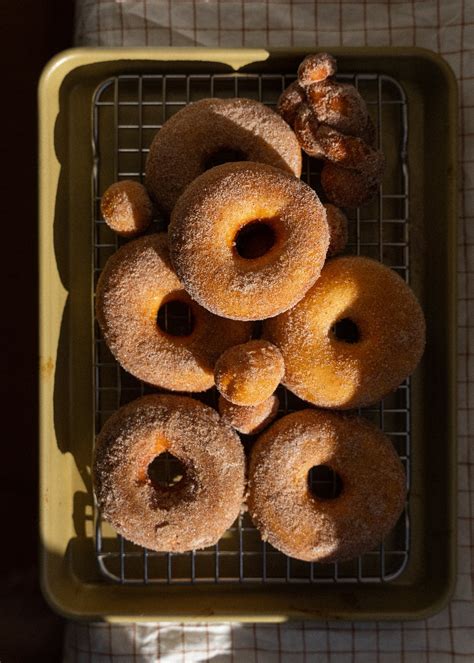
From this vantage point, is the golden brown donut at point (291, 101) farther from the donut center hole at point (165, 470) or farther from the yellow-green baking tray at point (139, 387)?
the donut center hole at point (165, 470)

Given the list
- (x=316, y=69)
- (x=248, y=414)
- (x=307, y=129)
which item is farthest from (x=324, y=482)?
(x=316, y=69)

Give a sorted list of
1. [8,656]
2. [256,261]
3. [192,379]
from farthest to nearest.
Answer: [8,656], [192,379], [256,261]

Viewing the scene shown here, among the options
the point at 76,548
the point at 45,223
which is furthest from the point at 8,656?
the point at 45,223

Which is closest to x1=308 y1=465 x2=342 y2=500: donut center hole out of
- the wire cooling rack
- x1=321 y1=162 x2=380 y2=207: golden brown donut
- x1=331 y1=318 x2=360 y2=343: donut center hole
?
the wire cooling rack

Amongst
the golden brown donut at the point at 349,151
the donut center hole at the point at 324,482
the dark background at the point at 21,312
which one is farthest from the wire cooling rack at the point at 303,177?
the dark background at the point at 21,312

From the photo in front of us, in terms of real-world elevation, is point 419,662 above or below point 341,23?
below

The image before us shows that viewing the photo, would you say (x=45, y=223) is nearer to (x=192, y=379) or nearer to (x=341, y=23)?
(x=192, y=379)

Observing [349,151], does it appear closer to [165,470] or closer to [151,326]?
[151,326]
